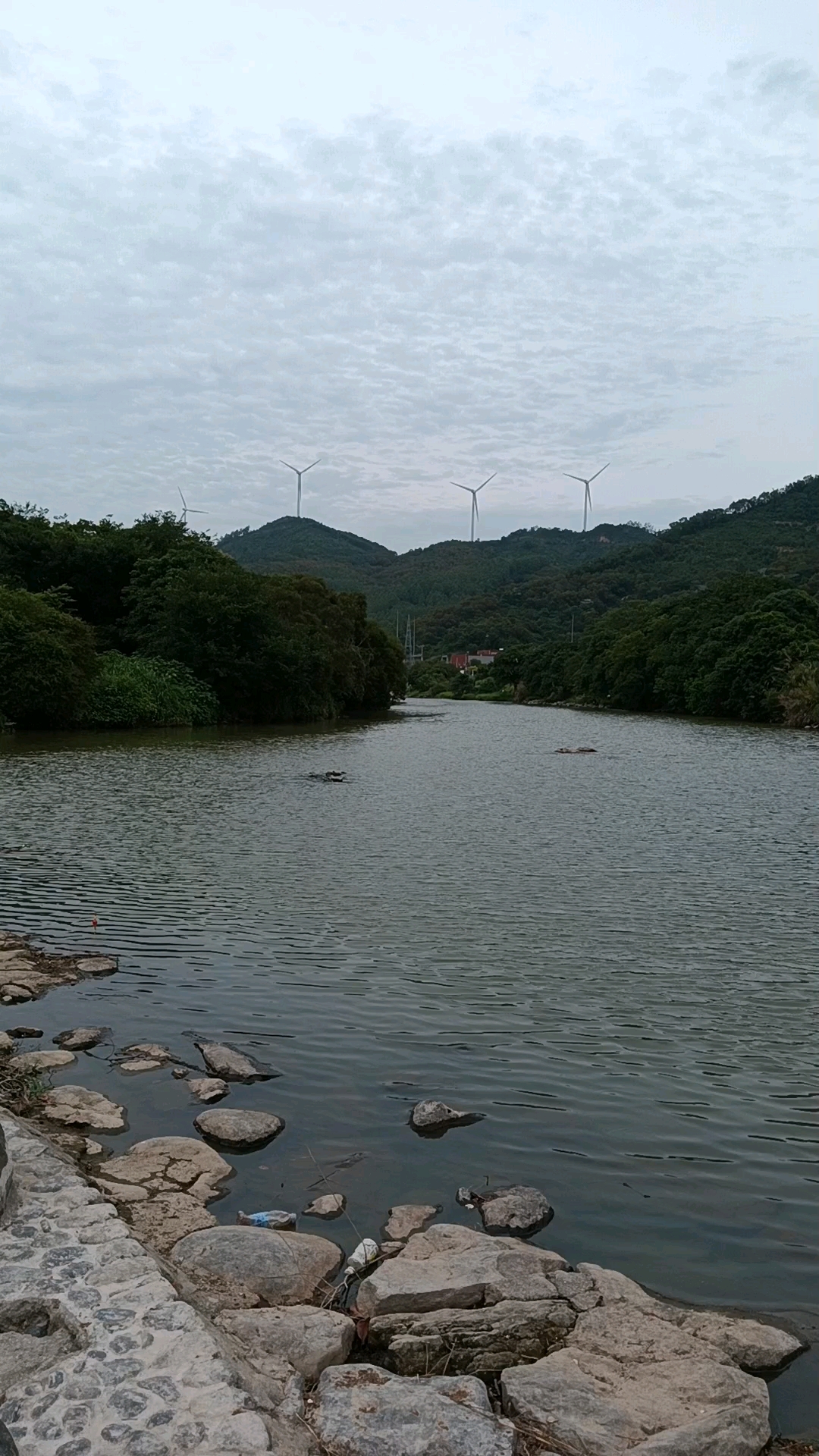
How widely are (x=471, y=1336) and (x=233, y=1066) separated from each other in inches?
157

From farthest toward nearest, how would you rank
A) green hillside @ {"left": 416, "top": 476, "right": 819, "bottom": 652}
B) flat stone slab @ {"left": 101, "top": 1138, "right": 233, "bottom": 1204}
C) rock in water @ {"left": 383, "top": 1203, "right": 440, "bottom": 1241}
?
green hillside @ {"left": 416, "top": 476, "right": 819, "bottom": 652} → flat stone slab @ {"left": 101, "top": 1138, "right": 233, "bottom": 1204} → rock in water @ {"left": 383, "top": 1203, "right": 440, "bottom": 1241}

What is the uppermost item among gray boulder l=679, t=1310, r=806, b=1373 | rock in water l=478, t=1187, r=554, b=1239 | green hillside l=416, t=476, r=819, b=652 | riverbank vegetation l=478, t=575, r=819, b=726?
green hillside l=416, t=476, r=819, b=652

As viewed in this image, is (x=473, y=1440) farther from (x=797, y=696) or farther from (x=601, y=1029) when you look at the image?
(x=797, y=696)

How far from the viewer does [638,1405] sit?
4340 mm

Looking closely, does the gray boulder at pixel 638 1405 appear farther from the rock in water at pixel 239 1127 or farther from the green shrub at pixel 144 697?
the green shrub at pixel 144 697

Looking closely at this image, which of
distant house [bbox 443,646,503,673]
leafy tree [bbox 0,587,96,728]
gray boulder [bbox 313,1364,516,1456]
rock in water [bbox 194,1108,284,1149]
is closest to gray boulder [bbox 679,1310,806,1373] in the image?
gray boulder [bbox 313,1364,516,1456]

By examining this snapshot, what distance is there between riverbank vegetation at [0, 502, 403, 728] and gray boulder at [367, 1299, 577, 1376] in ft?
129

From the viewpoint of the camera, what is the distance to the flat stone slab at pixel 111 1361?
373 centimetres

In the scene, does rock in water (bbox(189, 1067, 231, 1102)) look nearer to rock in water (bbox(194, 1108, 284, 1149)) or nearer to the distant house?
rock in water (bbox(194, 1108, 284, 1149))

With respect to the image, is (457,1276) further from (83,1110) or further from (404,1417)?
(83,1110)

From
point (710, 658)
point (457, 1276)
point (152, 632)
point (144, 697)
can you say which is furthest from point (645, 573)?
point (457, 1276)

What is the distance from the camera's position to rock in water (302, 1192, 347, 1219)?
6.21 metres

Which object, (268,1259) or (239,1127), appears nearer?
(268,1259)

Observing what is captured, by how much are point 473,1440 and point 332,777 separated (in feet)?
82.9
